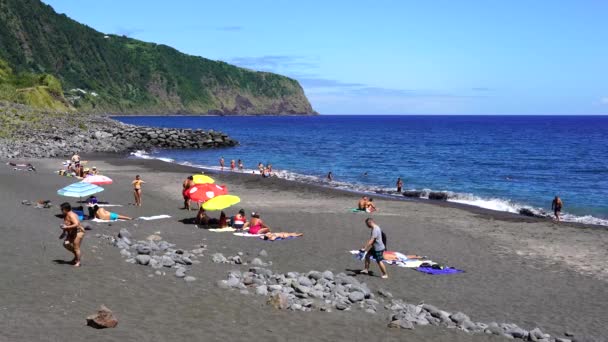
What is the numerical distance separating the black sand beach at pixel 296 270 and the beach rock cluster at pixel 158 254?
0.83 ft

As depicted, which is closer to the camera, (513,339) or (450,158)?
(513,339)

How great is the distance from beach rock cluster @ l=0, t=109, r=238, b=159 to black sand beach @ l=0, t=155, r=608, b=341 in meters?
25.1

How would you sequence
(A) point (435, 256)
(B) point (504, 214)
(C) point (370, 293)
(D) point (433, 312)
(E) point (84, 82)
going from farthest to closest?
(E) point (84, 82) → (B) point (504, 214) → (A) point (435, 256) → (C) point (370, 293) → (D) point (433, 312)

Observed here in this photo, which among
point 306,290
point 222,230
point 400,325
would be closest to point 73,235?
point 306,290

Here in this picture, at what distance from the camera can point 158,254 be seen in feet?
51.8

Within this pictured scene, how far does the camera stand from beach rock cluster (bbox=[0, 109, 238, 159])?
52719 mm

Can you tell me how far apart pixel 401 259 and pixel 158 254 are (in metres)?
7.28

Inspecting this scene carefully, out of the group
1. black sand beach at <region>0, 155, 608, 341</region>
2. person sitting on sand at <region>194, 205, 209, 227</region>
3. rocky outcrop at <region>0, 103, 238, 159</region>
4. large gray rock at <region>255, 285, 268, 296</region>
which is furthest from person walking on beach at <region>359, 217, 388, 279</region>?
rocky outcrop at <region>0, 103, 238, 159</region>

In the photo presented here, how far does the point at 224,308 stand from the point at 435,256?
9.58m

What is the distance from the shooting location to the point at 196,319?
1081 cm

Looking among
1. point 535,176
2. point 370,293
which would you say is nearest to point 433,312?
point 370,293

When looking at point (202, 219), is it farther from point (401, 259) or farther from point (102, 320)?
point (102, 320)

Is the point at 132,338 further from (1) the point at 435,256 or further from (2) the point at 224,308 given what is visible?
(1) the point at 435,256

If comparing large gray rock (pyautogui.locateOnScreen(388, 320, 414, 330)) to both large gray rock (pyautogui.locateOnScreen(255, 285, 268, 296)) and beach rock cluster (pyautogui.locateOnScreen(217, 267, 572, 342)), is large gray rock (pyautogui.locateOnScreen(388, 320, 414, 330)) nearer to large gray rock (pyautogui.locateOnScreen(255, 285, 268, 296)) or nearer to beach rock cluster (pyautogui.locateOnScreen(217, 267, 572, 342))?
beach rock cluster (pyautogui.locateOnScreen(217, 267, 572, 342))
